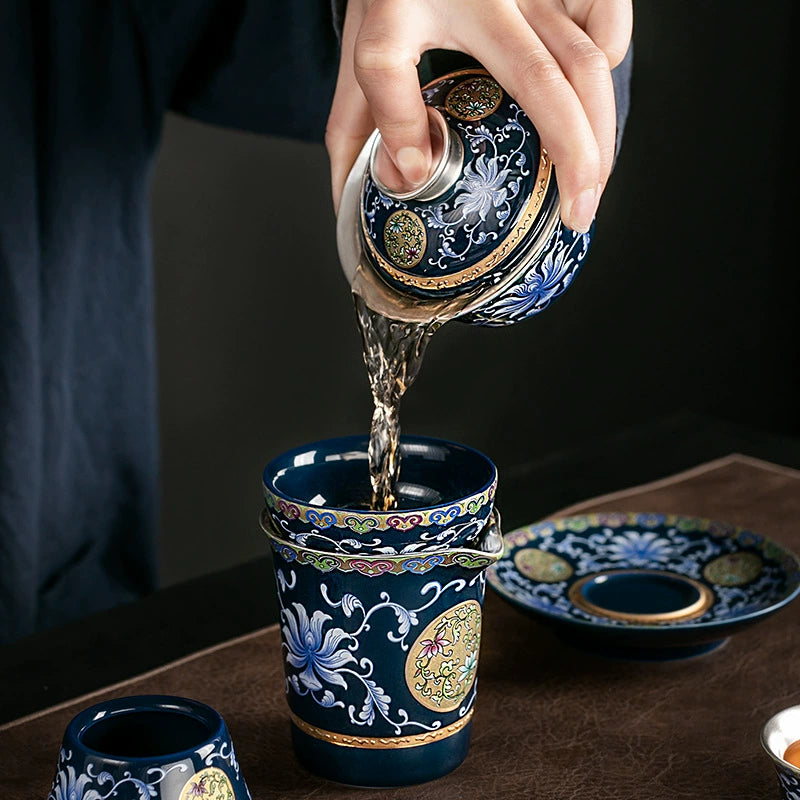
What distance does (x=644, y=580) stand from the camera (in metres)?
0.98

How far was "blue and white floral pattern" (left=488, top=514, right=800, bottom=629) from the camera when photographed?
926 millimetres

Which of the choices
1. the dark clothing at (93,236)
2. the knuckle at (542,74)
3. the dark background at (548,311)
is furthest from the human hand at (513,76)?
the dark background at (548,311)

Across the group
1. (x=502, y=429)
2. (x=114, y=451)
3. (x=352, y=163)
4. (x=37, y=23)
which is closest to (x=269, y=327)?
(x=502, y=429)

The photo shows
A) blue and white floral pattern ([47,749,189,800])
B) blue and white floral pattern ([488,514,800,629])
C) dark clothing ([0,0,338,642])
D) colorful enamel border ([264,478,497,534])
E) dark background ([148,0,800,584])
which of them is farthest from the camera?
dark background ([148,0,800,584])

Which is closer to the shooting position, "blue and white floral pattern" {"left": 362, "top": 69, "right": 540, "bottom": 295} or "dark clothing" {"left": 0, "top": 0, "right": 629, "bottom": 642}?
"blue and white floral pattern" {"left": 362, "top": 69, "right": 540, "bottom": 295}

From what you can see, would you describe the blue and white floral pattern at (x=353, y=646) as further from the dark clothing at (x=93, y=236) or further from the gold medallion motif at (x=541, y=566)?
the dark clothing at (x=93, y=236)

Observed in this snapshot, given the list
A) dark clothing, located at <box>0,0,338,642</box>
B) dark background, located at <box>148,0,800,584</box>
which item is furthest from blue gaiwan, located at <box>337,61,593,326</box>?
dark background, located at <box>148,0,800,584</box>

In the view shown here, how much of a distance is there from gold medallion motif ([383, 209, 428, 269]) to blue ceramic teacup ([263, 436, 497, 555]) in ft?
0.38

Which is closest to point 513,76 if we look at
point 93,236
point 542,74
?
point 542,74

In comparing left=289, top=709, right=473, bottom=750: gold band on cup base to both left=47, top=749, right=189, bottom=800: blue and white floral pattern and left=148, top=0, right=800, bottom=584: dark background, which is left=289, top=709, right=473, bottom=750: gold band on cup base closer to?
left=47, top=749, right=189, bottom=800: blue and white floral pattern

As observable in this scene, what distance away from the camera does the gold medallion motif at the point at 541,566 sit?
98cm

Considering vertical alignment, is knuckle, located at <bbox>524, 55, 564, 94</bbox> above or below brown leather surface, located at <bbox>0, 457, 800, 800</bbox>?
above

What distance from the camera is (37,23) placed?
4.15 ft

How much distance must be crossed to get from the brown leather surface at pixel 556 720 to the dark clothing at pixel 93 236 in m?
0.48
